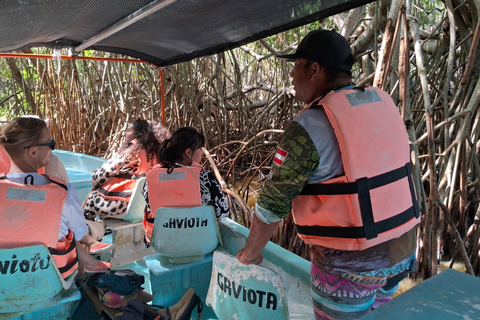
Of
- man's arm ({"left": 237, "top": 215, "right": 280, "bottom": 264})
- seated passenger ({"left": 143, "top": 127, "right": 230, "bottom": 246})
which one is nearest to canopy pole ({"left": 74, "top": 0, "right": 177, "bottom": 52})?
seated passenger ({"left": 143, "top": 127, "right": 230, "bottom": 246})

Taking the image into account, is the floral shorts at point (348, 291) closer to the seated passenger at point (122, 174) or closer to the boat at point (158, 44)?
the boat at point (158, 44)

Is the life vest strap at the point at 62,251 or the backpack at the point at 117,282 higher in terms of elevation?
the life vest strap at the point at 62,251

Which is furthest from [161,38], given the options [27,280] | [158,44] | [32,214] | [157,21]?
[27,280]

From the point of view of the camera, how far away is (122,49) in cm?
265

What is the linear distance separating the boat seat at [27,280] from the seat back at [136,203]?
0.94 m

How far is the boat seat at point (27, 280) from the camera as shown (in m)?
1.35

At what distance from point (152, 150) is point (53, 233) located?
48.1 inches

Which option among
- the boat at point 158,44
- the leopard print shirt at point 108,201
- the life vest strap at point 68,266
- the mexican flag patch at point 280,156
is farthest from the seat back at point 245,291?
the leopard print shirt at point 108,201

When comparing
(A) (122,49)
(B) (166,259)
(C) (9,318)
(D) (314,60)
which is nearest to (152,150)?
(A) (122,49)

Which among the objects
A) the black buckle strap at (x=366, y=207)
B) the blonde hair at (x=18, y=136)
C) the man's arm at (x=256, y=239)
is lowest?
the man's arm at (x=256, y=239)

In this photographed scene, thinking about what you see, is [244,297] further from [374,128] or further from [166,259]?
[166,259]

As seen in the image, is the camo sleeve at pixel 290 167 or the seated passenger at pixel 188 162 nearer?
the camo sleeve at pixel 290 167

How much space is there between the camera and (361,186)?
100 cm

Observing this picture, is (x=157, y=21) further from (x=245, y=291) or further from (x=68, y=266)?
(x=245, y=291)
